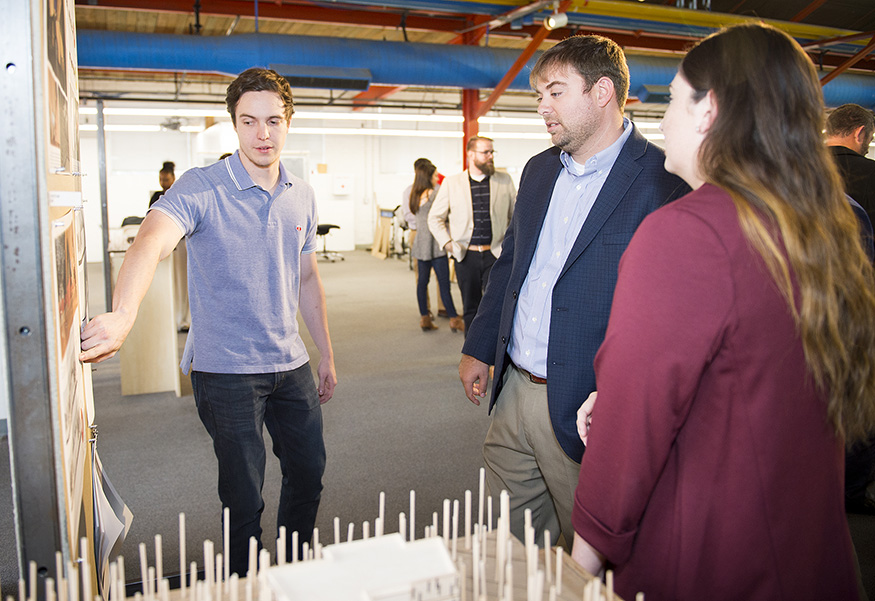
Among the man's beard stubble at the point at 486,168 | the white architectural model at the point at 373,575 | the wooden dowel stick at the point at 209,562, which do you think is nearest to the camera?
the white architectural model at the point at 373,575

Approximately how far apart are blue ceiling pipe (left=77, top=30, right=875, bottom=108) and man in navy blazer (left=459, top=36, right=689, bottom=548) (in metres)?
4.71

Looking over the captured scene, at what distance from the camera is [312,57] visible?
6.28 meters

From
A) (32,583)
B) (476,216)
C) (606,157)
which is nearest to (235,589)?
(32,583)

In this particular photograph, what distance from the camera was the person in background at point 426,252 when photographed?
627 centimetres

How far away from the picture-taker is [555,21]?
18.2 ft

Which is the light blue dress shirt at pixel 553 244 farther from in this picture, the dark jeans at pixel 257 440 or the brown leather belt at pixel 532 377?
the dark jeans at pixel 257 440

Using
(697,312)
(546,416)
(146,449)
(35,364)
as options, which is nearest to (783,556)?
(697,312)

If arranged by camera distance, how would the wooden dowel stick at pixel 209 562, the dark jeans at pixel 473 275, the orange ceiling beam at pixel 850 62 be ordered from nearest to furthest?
1. the wooden dowel stick at pixel 209 562
2. the dark jeans at pixel 473 275
3. the orange ceiling beam at pixel 850 62

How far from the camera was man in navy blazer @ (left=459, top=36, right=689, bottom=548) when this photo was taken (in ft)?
5.69

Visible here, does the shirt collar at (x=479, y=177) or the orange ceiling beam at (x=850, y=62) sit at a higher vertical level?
the orange ceiling beam at (x=850, y=62)

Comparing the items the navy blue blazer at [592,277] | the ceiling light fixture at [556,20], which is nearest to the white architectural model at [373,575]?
the navy blue blazer at [592,277]

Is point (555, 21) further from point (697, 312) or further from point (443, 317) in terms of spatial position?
point (697, 312)

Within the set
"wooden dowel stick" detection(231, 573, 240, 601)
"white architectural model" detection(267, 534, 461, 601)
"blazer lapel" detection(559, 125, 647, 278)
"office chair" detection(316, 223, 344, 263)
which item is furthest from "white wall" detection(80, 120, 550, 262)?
"white architectural model" detection(267, 534, 461, 601)

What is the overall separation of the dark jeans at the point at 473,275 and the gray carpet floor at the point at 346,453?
19.8 inches
